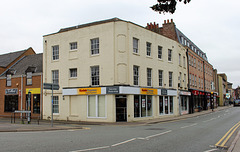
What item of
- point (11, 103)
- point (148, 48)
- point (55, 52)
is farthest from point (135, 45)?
point (11, 103)

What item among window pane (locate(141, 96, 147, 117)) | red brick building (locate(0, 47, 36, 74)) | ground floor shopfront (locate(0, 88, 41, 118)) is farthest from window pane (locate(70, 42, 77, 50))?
red brick building (locate(0, 47, 36, 74))

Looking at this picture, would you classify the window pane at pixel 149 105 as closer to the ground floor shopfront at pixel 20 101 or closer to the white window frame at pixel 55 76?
the white window frame at pixel 55 76

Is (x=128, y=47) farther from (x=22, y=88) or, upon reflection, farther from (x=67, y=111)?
(x=22, y=88)

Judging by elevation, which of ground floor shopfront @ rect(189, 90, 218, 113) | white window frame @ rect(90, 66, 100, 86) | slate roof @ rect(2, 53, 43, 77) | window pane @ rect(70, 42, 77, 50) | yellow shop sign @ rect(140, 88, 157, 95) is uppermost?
window pane @ rect(70, 42, 77, 50)

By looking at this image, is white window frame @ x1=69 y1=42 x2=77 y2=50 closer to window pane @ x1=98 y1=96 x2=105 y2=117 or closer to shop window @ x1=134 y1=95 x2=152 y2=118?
window pane @ x1=98 y1=96 x2=105 y2=117

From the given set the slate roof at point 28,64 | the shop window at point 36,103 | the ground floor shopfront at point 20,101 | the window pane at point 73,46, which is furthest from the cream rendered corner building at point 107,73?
the slate roof at point 28,64

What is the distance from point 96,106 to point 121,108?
247 cm

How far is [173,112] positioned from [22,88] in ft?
61.7

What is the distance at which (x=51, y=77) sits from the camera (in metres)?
26.7

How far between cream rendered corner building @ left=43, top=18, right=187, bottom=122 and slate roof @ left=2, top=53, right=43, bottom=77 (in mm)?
3303

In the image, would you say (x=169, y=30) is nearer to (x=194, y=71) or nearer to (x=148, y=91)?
(x=194, y=71)

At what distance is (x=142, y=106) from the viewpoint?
24484mm

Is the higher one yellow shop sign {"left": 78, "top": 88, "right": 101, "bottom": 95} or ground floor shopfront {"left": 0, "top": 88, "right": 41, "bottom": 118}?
yellow shop sign {"left": 78, "top": 88, "right": 101, "bottom": 95}

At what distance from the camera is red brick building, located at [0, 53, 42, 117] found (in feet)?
90.5
